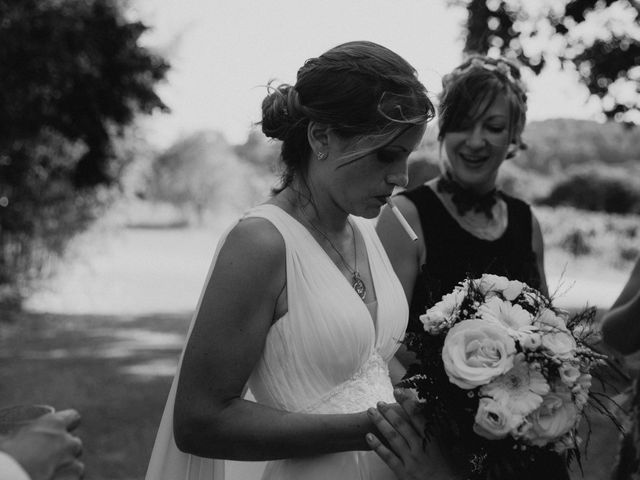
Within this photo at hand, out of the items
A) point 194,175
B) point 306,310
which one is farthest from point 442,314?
point 194,175

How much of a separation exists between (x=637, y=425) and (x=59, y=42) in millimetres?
8985

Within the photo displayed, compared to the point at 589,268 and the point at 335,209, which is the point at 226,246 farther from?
the point at 589,268

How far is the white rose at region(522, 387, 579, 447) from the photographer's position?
1748mm

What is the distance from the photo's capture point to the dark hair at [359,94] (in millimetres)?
2111

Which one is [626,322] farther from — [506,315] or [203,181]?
[203,181]

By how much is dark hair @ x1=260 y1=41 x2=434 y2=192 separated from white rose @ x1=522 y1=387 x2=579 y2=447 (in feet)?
2.99

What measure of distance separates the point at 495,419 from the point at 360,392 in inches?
22.4

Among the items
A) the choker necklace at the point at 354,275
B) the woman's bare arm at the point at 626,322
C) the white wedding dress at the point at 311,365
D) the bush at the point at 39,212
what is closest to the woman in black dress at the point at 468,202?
the woman's bare arm at the point at 626,322

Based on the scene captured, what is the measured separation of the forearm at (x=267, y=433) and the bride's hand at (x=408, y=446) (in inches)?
3.1

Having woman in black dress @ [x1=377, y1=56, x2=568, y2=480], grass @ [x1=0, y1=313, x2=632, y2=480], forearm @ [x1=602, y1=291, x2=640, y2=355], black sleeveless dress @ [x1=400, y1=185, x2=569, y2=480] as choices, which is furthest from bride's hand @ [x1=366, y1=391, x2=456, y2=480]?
grass @ [x1=0, y1=313, x2=632, y2=480]

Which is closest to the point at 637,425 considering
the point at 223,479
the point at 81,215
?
the point at 223,479

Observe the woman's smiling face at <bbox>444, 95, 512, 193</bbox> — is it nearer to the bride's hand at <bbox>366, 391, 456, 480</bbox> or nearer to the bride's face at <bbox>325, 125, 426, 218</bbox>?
the bride's face at <bbox>325, 125, 426, 218</bbox>

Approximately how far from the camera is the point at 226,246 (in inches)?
79.0

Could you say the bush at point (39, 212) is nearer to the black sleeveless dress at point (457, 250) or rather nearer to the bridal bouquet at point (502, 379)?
the black sleeveless dress at point (457, 250)
